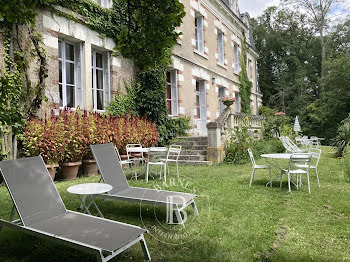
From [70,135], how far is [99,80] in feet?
9.64

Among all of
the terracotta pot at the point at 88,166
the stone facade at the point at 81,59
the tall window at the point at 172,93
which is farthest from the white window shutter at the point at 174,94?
the terracotta pot at the point at 88,166

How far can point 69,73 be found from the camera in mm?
7988

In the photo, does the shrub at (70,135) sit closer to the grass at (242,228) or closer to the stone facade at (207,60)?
the grass at (242,228)

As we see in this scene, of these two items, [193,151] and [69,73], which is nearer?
[69,73]

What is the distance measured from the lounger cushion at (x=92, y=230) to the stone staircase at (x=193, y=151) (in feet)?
20.8

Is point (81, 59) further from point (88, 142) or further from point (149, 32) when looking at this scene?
point (149, 32)

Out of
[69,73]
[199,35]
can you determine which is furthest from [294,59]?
[69,73]

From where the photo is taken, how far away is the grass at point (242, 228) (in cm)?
286

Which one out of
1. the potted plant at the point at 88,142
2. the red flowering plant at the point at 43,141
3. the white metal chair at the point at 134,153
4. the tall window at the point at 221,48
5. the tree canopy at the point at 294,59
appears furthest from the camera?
the tree canopy at the point at 294,59

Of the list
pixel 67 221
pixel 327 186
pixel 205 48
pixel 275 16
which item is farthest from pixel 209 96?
pixel 275 16

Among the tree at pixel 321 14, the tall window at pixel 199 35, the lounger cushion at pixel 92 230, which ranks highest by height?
the tree at pixel 321 14

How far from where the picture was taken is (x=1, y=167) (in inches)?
119

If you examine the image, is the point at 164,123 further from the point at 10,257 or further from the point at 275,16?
the point at 275,16

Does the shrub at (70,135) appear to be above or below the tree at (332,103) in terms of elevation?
below
